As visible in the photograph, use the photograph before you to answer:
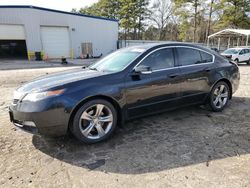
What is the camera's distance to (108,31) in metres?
28.5

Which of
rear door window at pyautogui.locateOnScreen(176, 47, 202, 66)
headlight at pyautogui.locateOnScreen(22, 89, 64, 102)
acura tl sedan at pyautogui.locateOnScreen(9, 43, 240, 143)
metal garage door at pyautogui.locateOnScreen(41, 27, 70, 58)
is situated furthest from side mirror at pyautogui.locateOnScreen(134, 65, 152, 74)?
metal garage door at pyautogui.locateOnScreen(41, 27, 70, 58)

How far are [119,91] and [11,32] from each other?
2225 centimetres

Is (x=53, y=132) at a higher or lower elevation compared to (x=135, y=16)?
lower

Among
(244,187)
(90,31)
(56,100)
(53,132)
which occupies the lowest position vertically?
(244,187)

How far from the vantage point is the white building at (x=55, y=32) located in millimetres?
21906

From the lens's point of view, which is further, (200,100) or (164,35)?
(164,35)

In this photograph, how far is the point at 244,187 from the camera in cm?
254

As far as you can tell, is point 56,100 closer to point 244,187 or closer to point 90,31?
point 244,187

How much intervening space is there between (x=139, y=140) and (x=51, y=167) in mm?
1446

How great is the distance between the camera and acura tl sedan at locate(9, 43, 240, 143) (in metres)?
3.22

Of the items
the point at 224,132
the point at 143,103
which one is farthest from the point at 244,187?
the point at 143,103

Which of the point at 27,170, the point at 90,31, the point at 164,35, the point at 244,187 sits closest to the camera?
the point at 244,187

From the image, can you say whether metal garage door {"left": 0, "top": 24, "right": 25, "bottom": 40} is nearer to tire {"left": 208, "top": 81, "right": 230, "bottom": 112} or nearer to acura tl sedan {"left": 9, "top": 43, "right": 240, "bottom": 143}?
acura tl sedan {"left": 9, "top": 43, "right": 240, "bottom": 143}

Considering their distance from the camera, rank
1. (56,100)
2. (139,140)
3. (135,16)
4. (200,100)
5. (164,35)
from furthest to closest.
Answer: (164,35) < (135,16) < (200,100) < (139,140) < (56,100)
